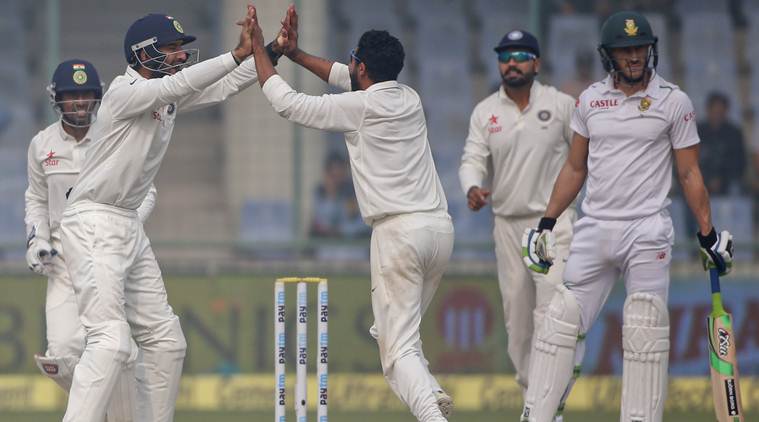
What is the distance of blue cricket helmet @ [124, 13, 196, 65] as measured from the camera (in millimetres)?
7008

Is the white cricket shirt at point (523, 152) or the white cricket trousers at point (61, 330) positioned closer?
the white cricket trousers at point (61, 330)

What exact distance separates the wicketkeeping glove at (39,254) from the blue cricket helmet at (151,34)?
1.20 m

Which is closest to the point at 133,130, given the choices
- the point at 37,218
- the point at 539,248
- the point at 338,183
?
the point at 37,218

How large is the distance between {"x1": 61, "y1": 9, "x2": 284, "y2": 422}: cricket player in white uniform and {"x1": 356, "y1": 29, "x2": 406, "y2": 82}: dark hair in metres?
0.54

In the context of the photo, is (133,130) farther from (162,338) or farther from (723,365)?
(723,365)

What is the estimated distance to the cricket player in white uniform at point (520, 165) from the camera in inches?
333

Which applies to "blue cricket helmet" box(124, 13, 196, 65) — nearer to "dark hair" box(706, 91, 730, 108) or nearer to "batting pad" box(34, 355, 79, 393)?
"batting pad" box(34, 355, 79, 393)

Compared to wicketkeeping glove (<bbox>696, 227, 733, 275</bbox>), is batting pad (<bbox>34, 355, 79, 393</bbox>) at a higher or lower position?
lower

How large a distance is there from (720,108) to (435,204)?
12.8 feet

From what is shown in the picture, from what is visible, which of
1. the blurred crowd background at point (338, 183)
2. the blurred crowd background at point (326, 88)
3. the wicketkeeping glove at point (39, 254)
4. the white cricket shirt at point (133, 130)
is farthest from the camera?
the blurred crowd background at point (326, 88)

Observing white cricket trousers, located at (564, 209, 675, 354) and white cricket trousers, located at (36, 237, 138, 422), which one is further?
white cricket trousers, located at (36, 237, 138, 422)

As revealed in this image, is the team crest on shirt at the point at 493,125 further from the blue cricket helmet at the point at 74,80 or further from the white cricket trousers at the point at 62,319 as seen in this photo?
the white cricket trousers at the point at 62,319

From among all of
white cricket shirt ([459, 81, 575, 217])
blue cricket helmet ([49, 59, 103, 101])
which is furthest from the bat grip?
blue cricket helmet ([49, 59, 103, 101])

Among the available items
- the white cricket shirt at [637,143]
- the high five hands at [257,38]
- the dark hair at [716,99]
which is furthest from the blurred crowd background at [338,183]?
the white cricket shirt at [637,143]
